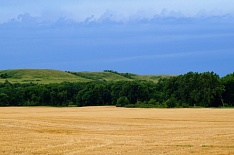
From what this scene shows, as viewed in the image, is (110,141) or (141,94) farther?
(141,94)

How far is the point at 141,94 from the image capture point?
330 ft

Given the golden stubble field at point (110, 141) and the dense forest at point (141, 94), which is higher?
the dense forest at point (141, 94)

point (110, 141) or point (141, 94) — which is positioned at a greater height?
point (141, 94)

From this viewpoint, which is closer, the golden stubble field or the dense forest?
the golden stubble field

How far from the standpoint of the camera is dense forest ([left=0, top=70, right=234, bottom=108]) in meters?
90.9

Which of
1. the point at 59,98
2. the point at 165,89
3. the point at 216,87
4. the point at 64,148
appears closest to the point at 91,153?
the point at 64,148

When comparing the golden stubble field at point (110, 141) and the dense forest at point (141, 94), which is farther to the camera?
the dense forest at point (141, 94)

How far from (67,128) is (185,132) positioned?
9798mm

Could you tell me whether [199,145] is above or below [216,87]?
below

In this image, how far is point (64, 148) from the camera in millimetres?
28234

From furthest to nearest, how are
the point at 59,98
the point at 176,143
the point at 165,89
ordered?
the point at 59,98, the point at 165,89, the point at 176,143

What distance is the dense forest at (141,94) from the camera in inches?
3578

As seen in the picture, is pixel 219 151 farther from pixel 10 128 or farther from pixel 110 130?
pixel 10 128

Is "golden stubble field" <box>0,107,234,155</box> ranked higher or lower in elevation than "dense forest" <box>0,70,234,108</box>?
lower
